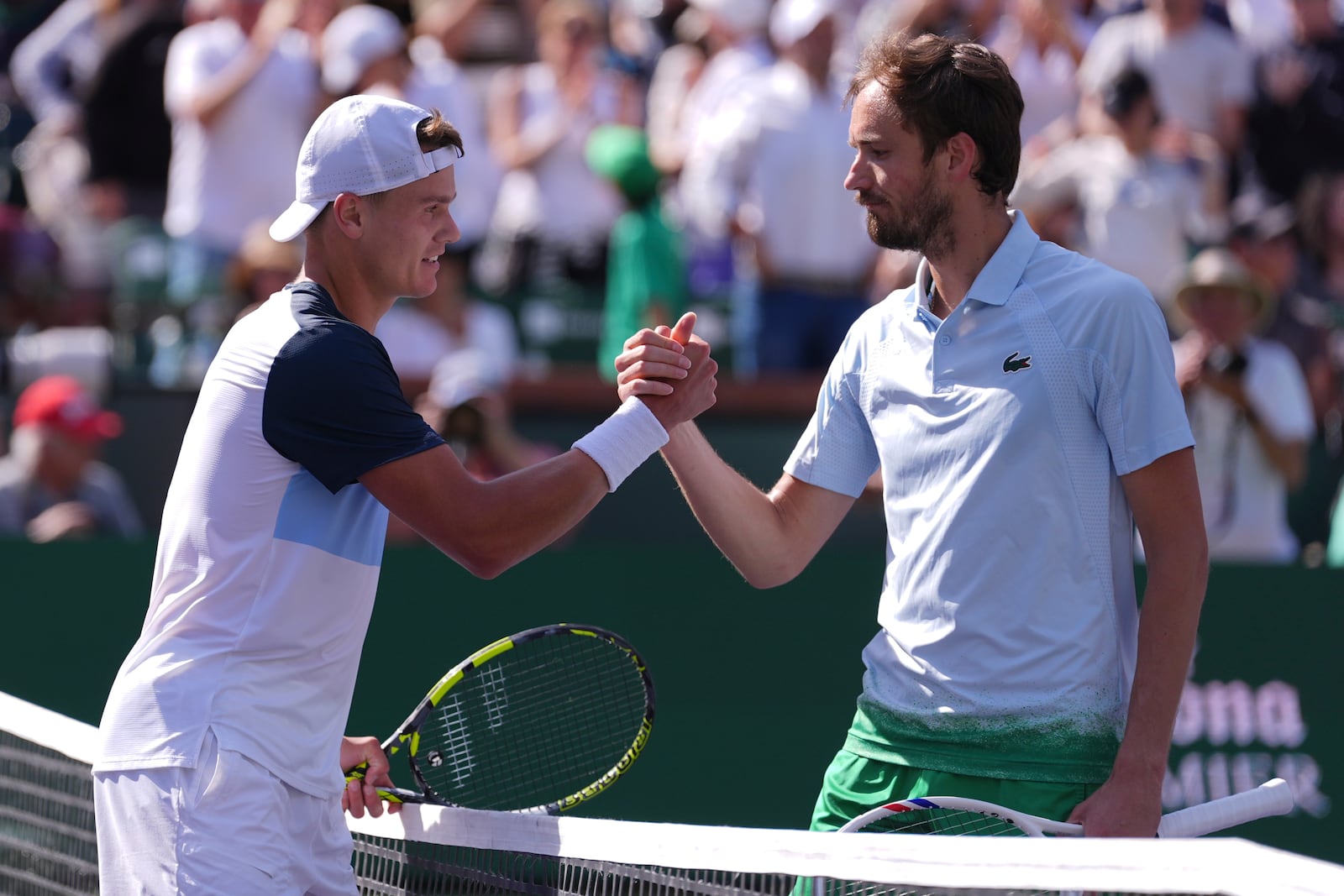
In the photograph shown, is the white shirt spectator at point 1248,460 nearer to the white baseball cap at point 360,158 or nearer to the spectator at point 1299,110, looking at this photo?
the spectator at point 1299,110

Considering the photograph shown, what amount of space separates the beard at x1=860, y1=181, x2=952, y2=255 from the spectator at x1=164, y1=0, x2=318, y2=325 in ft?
19.3

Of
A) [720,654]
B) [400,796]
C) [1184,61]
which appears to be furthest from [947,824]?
[1184,61]

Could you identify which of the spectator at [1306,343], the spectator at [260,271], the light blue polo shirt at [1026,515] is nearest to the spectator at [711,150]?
the spectator at [260,271]

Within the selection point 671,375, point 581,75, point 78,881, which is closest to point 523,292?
point 581,75

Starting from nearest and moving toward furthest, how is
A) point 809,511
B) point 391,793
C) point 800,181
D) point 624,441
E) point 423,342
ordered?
point 624,441 → point 391,793 → point 809,511 → point 423,342 → point 800,181

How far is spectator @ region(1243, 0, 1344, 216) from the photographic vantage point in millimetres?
9961

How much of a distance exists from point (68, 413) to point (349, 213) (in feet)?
14.8

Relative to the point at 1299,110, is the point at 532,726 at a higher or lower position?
lower

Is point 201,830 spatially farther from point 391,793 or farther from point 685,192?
point 685,192

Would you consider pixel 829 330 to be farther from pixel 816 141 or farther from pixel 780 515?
pixel 780 515

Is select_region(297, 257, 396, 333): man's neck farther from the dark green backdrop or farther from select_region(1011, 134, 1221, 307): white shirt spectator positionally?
select_region(1011, 134, 1221, 307): white shirt spectator

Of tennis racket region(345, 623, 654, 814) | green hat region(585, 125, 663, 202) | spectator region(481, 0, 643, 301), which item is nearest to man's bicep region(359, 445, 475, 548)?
tennis racket region(345, 623, 654, 814)

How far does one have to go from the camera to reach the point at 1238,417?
7562 millimetres

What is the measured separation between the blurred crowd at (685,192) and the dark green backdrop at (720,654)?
37.9 inches
